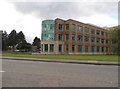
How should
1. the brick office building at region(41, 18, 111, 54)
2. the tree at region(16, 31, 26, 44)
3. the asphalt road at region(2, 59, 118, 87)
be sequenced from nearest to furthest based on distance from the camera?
the asphalt road at region(2, 59, 118, 87) → the brick office building at region(41, 18, 111, 54) → the tree at region(16, 31, 26, 44)

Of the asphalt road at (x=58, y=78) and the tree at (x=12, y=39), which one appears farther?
the tree at (x=12, y=39)

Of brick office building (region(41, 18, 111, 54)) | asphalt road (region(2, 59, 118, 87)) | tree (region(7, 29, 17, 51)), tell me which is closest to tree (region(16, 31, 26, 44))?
tree (region(7, 29, 17, 51))

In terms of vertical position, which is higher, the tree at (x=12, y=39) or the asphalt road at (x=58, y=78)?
the tree at (x=12, y=39)

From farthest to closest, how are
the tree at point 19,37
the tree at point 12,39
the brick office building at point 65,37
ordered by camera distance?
the tree at point 19,37
the tree at point 12,39
the brick office building at point 65,37

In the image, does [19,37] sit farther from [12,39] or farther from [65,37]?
[65,37]

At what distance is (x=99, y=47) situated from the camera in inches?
3954

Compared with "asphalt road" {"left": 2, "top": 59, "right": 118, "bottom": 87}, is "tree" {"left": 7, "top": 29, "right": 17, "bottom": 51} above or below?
above

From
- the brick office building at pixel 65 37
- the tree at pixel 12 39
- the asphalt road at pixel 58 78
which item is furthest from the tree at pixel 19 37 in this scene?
the asphalt road at pixel 58 78

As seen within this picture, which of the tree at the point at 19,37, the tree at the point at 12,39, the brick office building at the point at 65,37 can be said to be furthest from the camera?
the tree at the point at 19,37

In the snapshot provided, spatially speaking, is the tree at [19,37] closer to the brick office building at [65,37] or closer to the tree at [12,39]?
the tree at [12,39]

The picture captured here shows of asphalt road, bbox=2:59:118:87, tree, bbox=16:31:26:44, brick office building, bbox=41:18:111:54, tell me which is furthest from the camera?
tree, bbox=16:31:26:44

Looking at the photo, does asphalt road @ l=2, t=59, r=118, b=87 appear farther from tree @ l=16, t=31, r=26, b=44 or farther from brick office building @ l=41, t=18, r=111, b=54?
tree @ l=16, t=31, r=26, b=44

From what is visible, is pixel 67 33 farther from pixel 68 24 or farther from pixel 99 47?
pixel 99 47

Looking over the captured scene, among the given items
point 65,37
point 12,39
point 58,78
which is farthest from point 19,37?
point 58,78
